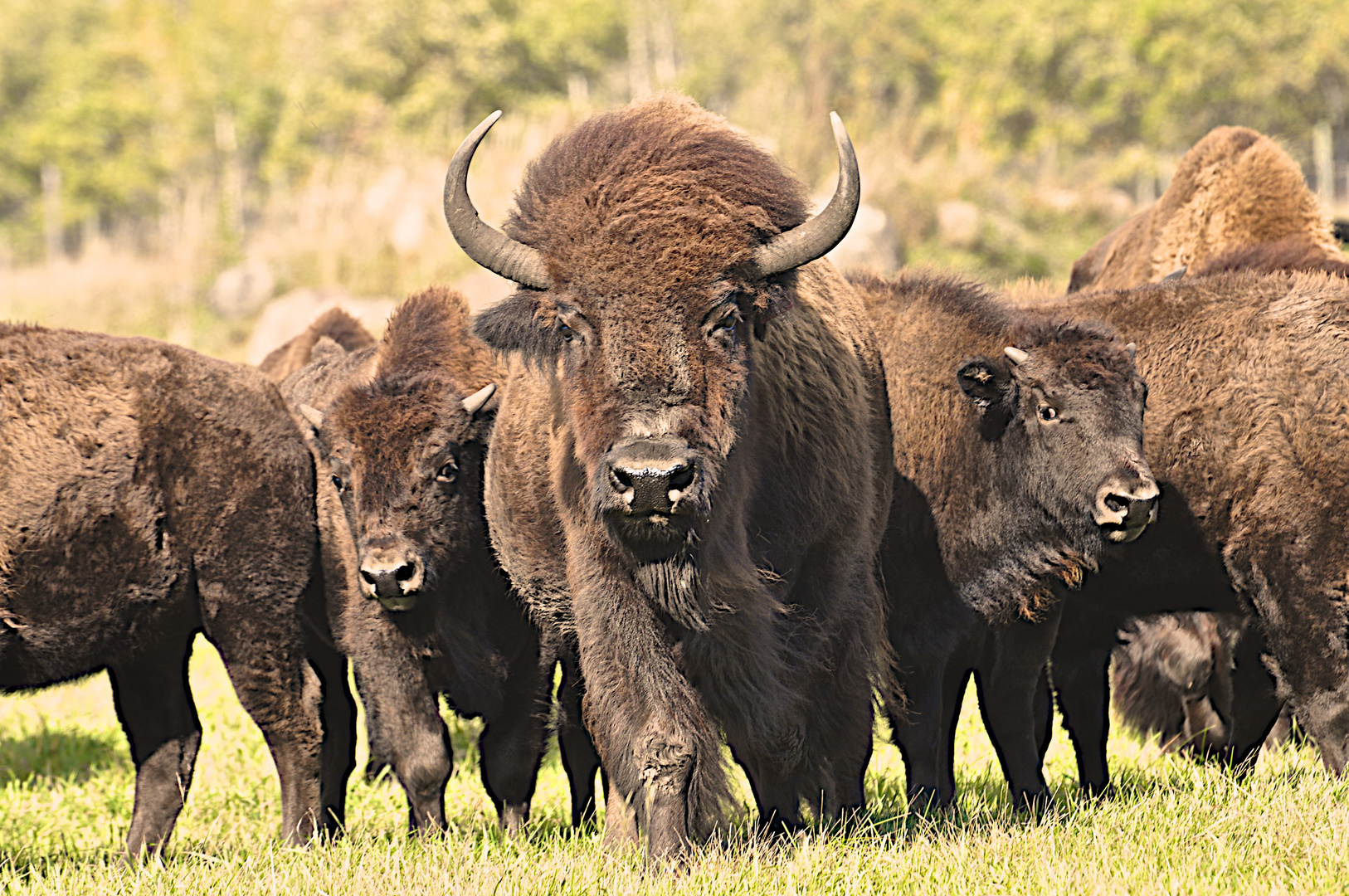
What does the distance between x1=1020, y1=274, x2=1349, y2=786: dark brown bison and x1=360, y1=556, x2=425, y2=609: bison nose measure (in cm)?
331

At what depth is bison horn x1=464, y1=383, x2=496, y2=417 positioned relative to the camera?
19.2 feet

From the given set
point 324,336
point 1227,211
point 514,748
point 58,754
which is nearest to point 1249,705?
point 1227,211

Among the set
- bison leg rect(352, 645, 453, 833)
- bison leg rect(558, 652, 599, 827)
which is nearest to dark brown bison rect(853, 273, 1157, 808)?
bison leg rect(558, 652, 599, 827)

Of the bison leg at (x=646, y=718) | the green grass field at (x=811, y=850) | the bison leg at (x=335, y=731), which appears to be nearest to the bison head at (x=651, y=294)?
the bison leg at (x=646, y=718)

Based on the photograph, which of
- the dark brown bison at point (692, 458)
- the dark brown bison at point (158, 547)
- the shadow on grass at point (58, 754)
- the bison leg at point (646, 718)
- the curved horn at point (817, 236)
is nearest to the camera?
the dark brown bison at point (692, 458)

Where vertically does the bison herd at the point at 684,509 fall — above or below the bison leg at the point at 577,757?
above

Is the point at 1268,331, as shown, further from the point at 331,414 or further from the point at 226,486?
the point at 226,486

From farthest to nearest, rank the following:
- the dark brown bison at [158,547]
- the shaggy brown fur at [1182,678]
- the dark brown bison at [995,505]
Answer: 1. the shaggy brown fur at [1182,678]
2. the dark brown bison at [995,505]
3. the dark brown bison at [158,547]

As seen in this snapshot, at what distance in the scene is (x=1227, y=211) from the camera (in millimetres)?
8383

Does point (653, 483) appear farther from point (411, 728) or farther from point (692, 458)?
point (411, 728)

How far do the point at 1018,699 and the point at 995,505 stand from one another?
0.94m

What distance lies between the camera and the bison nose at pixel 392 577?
17.6ft

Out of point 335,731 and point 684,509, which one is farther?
point 335,731

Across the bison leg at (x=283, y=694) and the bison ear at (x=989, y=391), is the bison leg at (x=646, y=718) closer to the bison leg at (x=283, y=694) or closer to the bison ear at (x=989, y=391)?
the bison leg at (x=283, y=694)
